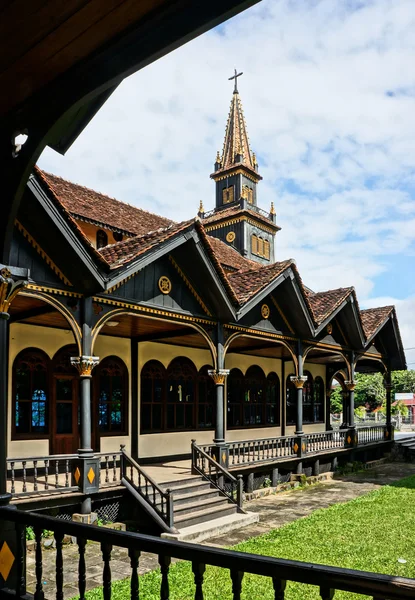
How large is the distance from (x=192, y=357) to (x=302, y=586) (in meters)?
10.9

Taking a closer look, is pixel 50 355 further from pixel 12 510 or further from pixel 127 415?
pixel 12 510

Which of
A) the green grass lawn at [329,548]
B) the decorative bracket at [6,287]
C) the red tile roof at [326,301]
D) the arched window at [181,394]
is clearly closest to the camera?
the decorative bracket at [6,287]

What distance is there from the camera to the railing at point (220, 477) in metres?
13.2

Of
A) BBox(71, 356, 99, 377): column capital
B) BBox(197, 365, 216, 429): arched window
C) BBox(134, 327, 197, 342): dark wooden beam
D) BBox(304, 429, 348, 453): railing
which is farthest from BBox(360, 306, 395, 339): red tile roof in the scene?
BBox(71, 356, 99, 377): column capital

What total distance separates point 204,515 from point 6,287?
28.4 feet

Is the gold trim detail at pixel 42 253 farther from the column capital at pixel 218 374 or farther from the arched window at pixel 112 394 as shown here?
the column capital at pixel 218 374

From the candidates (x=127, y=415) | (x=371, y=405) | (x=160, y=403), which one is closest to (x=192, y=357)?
(x=160, y=403)

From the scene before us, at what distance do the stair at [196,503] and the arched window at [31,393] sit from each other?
372 centimetres

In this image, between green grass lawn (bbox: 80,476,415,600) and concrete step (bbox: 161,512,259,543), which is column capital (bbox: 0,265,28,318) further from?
concrete step (bbox: 161,512,259,543)

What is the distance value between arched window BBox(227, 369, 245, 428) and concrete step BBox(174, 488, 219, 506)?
25.0 feet

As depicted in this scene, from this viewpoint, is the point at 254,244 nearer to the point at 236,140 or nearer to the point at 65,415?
the point at 236,140

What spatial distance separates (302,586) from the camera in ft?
28.1

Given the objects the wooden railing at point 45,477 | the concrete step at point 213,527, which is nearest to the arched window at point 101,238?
the wooden railing at point 45,477

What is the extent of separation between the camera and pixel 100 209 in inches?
728
